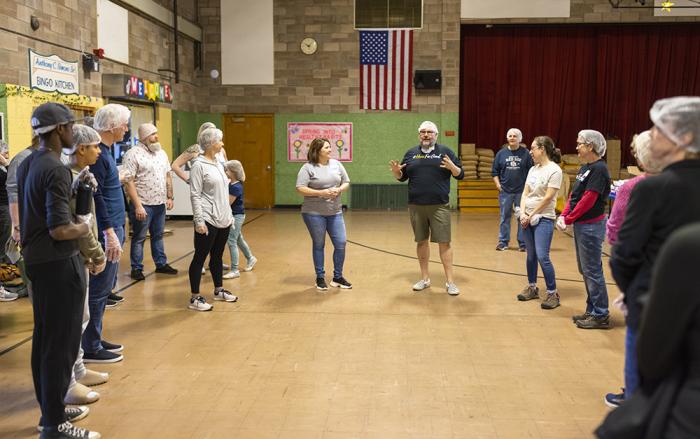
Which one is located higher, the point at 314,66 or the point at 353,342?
the point at 314,66

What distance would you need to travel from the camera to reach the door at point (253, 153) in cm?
1504

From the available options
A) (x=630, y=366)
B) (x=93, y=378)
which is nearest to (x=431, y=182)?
(x=630, y=366)

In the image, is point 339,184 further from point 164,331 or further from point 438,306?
point 164,331

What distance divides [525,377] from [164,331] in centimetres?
276

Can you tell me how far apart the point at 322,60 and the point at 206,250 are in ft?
32.6

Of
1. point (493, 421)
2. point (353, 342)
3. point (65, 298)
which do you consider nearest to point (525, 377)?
point (493, 421)

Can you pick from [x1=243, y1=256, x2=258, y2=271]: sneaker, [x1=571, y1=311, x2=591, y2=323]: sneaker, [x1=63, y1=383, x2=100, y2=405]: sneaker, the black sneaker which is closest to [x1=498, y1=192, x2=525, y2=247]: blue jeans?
[x1=243, y1=256, x2=258, y2=271]: sneaker

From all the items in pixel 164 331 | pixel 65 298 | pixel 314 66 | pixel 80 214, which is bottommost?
pixel 164 331

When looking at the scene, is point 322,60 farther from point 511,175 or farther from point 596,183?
point 596,183

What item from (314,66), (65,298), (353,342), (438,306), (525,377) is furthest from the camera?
(314,66)

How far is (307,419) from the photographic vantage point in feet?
11.4

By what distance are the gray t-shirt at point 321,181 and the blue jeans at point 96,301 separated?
241cm

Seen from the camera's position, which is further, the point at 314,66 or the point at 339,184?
the point at 314,66

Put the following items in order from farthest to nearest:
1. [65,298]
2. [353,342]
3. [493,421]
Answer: [353,342], [493,421], [65,298]
